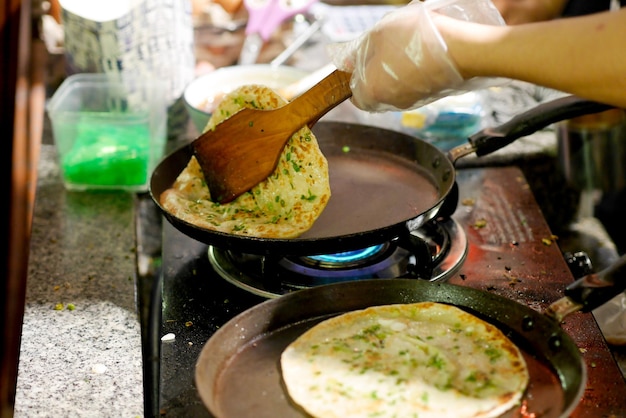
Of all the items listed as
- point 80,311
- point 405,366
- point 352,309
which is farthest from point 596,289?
point 80,311

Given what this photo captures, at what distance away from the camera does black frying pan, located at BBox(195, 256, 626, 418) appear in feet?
3.88

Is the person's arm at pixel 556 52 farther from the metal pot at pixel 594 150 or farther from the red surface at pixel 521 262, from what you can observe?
the metal pot at pixel 594 150

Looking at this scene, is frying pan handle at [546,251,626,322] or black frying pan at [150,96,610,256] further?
black frying pan at [150,96,610,256]

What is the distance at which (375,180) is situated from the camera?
6.31 feet

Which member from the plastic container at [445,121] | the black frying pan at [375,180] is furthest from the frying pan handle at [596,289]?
the plastic container at [445,121]

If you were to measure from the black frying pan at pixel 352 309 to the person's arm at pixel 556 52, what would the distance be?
0.31 meters

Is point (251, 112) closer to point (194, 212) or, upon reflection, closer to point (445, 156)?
point (194, 212)

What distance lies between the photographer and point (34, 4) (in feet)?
10.7

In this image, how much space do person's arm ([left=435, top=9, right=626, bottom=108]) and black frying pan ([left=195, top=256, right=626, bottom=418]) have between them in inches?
12.3

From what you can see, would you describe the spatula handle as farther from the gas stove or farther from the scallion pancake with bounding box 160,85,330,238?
the gas stove

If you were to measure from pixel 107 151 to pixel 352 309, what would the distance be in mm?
1049

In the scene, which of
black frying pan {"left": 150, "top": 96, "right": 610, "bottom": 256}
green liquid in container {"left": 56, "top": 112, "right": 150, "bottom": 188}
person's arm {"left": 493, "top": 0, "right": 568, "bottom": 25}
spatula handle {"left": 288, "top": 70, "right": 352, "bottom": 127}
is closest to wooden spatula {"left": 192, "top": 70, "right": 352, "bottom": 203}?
spatula handle {"left": 288, "top": 70, "right": 352, "bottom": 127}

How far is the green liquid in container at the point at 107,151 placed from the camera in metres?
2.11

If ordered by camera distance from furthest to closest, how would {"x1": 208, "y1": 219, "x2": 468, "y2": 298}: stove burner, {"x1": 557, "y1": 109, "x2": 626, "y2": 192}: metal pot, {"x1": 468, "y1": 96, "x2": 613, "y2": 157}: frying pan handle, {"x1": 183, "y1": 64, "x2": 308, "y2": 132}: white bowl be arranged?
1. {"x1": 557, "y1": 109, "x2": 626, "y2": 192}: metal pot
2. {"x1": 183, "y1": 64, "x2": 308, "y2": 132}: white bowl
3. {"x1": 468, "y1": 96, "x2": 613, "y2": 157}: frying pan handle
4. {"x1": 208, "y1": 219, "x2": 468, "y2": 298}: stove burner
